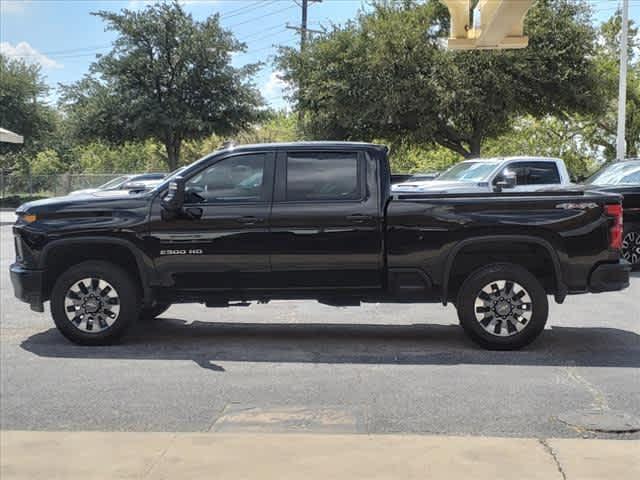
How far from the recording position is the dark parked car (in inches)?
482

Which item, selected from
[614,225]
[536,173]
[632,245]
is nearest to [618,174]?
[632,245]

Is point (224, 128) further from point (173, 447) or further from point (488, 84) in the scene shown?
point (173, 447)

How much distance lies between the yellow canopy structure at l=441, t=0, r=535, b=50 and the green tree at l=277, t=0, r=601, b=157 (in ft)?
60.6

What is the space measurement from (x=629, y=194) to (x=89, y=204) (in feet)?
28.2

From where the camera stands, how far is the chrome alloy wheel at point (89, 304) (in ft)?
24.5

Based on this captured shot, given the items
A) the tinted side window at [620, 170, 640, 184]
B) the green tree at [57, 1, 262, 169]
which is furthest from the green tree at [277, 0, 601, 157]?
the tinted side window at [620, 170, 640, 184]

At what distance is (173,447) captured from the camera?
4.71m

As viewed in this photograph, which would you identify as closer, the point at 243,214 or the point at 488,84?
the point at 243,214

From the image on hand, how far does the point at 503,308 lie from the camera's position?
7.25 metres

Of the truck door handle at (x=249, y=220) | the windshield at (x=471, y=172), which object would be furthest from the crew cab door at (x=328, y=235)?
the windshield at (x=471, y=172)

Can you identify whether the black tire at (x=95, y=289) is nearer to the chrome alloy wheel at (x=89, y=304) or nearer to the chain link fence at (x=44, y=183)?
the chrome alloy wheel at (x=89, y=304)

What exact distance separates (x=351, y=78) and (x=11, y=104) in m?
21.0

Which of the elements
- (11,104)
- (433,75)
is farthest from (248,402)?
(11,104)

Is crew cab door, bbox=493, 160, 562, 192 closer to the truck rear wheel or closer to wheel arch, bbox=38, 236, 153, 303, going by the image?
the truck rear wheel
